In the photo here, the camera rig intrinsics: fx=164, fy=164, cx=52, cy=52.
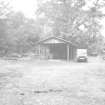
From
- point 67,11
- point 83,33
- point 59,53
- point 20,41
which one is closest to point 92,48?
point 83,33

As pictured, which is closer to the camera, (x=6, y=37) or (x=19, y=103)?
(x=19, y=103)

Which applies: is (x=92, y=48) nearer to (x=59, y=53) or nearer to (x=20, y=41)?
(x=59, y=53)

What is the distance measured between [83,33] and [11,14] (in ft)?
54.1

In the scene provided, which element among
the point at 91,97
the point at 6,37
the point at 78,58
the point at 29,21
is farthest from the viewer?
the point at 29,21

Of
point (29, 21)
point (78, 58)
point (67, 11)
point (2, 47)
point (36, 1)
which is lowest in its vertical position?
point (78, 58)

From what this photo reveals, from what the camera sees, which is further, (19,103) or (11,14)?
(11,14)

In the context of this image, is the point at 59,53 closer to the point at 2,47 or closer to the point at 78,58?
the point at 78,58

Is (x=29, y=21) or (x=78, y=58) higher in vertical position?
(x=29, y=21)

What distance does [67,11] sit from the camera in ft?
119

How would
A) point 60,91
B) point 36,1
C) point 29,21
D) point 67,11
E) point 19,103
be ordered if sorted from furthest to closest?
point 36,1
point 67,11
point 29,21
point 60,91
point 19,103

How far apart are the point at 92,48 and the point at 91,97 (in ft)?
119

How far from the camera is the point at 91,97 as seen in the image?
6.00 m

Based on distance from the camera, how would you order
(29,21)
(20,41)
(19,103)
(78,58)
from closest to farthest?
(19,103)
(78,58)
(20,41)
(29,21)

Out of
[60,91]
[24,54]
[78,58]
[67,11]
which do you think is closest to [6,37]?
[24,54]
